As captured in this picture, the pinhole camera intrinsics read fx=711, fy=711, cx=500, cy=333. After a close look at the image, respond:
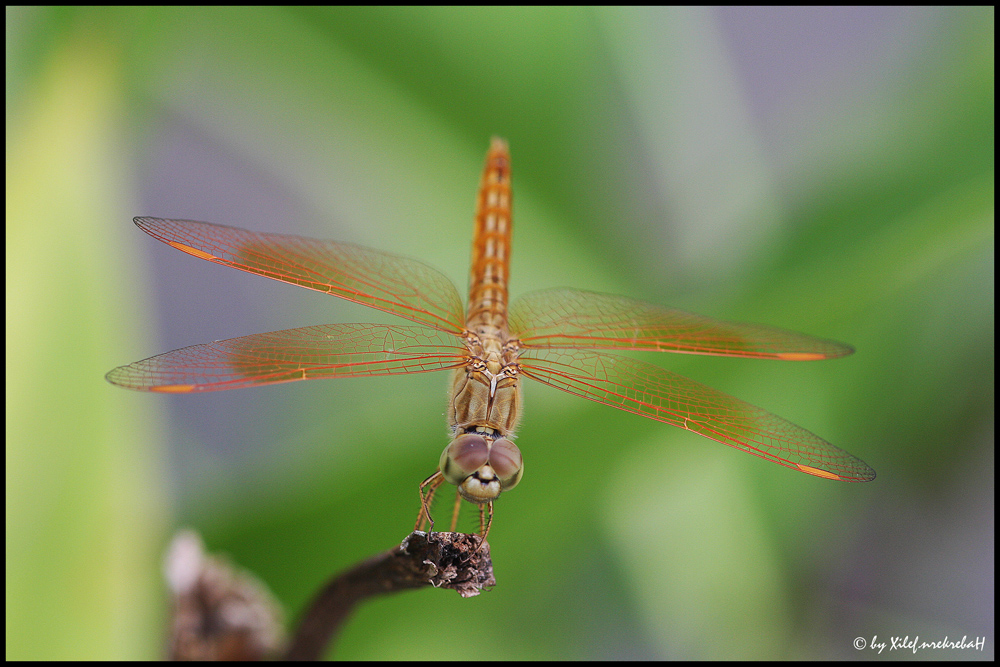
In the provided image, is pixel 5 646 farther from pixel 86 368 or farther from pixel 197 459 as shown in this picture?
pixel 197 459

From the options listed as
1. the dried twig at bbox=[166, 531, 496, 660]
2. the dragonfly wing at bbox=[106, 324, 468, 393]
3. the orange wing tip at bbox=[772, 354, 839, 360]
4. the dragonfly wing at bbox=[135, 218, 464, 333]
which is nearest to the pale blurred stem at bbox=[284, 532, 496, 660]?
the dried twig at bbox=[166, 531, 496, 660]

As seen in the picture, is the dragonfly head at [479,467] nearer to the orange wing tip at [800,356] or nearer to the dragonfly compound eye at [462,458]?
the dragonfly compound eye at [462,458]

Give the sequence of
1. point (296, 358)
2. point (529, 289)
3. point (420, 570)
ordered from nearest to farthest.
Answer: point (420, 570) < point (296, 358) < point (529, 289)

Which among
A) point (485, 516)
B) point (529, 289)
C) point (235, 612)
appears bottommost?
point (235, 612)

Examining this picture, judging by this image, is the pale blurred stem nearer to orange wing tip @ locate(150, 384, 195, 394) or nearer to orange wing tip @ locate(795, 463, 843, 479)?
orange wing tip @ locate(150, 384, 195, 394)

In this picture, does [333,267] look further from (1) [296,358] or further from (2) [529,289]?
(2) [529,289]

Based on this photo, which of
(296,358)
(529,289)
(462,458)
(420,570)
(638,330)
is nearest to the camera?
(420,570)

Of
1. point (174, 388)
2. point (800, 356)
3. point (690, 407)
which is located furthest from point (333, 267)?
point (800, 356)

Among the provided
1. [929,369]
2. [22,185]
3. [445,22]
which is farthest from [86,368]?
[929,369]

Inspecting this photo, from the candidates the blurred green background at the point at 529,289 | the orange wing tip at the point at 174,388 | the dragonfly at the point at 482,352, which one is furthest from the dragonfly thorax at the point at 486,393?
the orange wing tip at the point at 174,388

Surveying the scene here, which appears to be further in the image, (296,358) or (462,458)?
(296,358)
